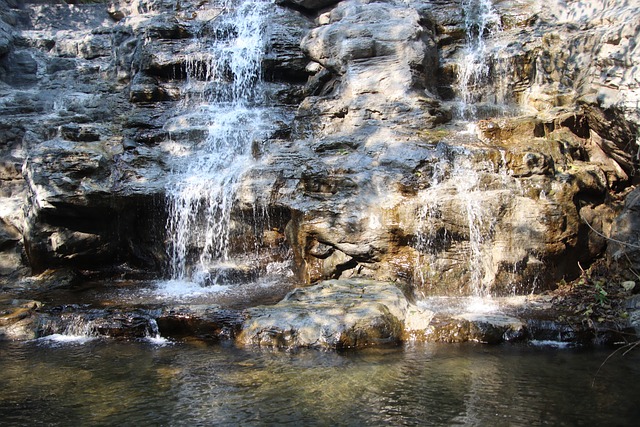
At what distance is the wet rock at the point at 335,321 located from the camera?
6527 millimetres

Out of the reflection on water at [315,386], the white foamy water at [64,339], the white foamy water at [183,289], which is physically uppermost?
the white foamy water at [183,289]

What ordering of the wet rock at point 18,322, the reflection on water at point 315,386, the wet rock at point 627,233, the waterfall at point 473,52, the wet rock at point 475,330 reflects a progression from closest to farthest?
the reflection on water at point 315,386
the wet rock at point 475,330
the wet rock at point 18,322
the wet rock at point 627,233
the waterfall at point 473,52

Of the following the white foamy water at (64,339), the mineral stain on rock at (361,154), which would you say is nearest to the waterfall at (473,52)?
the mineral stain on rock at (361,154)

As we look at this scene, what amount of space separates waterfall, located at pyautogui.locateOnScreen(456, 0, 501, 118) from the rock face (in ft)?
0.43

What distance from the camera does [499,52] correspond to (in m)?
11.6

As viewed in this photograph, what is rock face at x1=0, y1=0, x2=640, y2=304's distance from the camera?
328 inches

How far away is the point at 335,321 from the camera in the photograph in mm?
6660

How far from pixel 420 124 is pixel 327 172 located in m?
2.12

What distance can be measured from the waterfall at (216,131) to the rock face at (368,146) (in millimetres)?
197

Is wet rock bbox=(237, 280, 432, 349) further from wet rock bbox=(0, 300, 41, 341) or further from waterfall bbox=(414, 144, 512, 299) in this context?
wet rock bbox=(0, 300, 41, 341)

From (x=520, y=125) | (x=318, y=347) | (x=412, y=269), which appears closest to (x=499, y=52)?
(x=520, y=125)

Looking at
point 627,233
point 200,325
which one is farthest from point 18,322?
point 627,233

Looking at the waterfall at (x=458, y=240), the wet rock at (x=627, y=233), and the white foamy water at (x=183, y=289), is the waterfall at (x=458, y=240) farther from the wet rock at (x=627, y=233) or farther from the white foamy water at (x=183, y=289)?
the white foamy water at (x=183, y=289)

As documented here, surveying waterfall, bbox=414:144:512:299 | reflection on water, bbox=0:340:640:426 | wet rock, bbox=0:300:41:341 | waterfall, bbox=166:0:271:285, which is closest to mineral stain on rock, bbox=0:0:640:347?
waterfall, bbox=414:144:512:299
